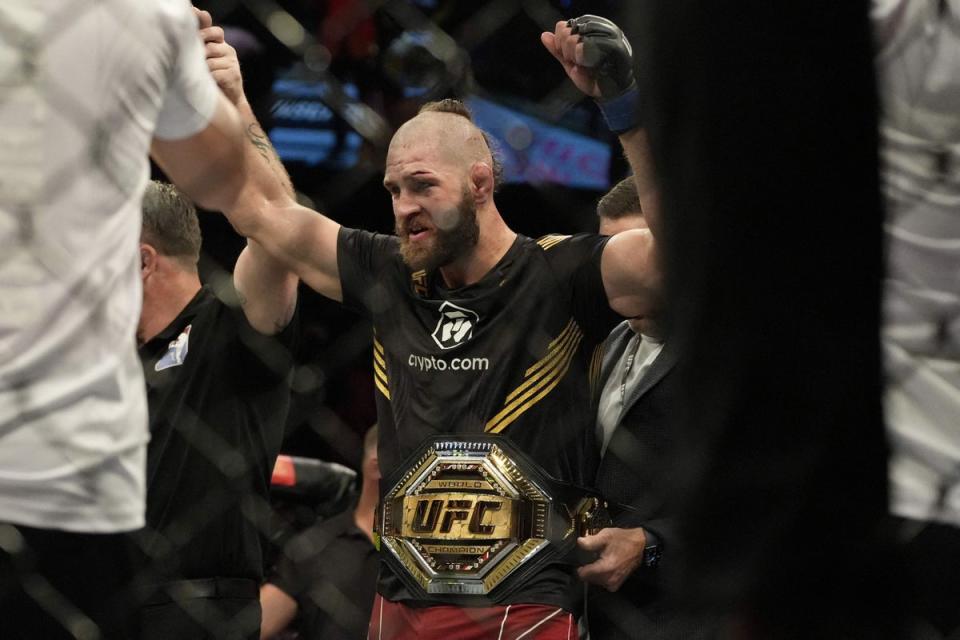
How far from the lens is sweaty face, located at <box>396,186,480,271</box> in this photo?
6.02 ft

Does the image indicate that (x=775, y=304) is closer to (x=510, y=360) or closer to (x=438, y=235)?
(x=510, y=360)

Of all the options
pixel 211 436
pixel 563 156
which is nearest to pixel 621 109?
pixel 211 436

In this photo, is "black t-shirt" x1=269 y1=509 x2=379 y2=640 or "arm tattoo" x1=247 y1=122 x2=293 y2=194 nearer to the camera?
"arm tattoo" x1=247 y1=122 x2=293 y2=194

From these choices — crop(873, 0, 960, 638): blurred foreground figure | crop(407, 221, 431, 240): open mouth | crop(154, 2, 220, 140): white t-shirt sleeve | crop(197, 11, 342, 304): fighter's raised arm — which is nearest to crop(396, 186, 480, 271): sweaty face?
crop(407, 221, 431, 240): open mouth

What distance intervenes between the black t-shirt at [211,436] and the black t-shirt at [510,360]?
0.67 ft

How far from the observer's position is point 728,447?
55cm

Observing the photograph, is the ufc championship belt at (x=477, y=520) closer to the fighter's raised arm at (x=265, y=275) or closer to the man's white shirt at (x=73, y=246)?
the fighter's raised arm at (x=265, y=275)

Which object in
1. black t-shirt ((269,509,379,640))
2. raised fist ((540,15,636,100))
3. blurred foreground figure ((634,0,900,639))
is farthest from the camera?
black t-shirt ((269,509,379,640))

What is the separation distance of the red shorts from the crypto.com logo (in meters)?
0.36

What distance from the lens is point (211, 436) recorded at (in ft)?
6.11

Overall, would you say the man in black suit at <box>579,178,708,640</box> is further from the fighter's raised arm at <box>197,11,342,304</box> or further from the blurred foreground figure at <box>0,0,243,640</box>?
the blurred foreground figure at <box>0,0,243,640</box>

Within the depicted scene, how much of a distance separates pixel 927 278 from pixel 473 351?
110 centimetres

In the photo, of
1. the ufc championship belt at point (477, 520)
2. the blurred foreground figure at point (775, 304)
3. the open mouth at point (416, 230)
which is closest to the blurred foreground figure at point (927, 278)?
the blurred foreground figure at point (775, 304)

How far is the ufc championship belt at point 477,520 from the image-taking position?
1623 mm
